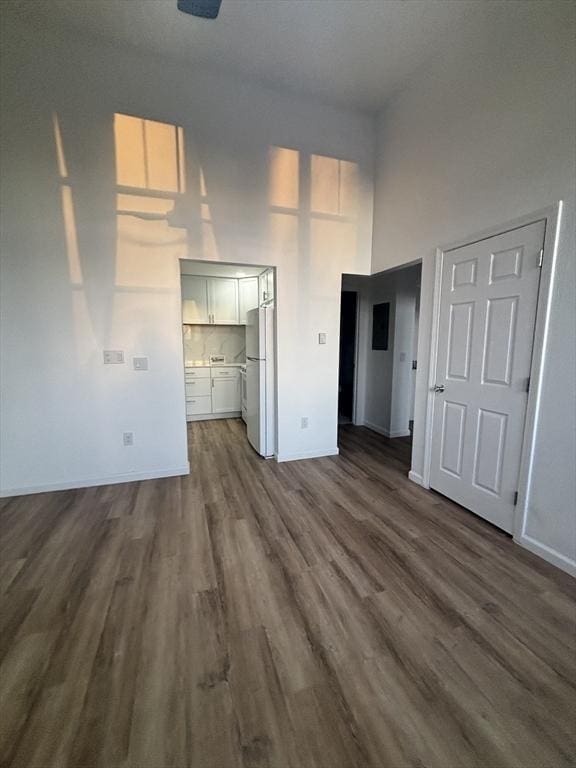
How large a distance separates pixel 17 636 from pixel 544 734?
2.19 meters

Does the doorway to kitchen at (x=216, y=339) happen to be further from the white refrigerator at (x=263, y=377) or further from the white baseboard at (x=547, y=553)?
the white baseboard at (x=547, y=553)

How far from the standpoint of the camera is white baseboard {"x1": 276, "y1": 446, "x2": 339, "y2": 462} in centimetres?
360

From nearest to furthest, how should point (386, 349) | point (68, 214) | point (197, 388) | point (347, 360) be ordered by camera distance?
1. point (68, 214)
2. point (386, 349)
3. point (197, 388)
4. point (347, 360)

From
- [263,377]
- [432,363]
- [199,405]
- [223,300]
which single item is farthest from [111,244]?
[432,363]

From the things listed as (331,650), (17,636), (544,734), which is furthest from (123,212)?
(544,734)

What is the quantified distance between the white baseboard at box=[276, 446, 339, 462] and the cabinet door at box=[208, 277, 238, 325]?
2.65 metres

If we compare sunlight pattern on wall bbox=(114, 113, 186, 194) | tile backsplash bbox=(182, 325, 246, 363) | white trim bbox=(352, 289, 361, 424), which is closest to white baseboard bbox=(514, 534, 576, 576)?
white trim bbox=(352, 289, 361, 424)

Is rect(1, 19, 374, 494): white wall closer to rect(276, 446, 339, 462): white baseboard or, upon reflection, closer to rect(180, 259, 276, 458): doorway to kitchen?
rect(276, 446, 339, 462): white baseboard

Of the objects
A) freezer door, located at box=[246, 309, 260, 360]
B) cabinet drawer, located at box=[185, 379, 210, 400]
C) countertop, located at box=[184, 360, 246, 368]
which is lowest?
cabinet drawer, located at box=[185, 379, 210, 400]

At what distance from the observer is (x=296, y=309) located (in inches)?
136

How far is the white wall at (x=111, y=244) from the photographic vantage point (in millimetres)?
2572

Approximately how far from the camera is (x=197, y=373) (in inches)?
199

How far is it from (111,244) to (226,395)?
293 cm

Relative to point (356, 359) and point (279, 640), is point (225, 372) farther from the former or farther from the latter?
point (279, 640)
